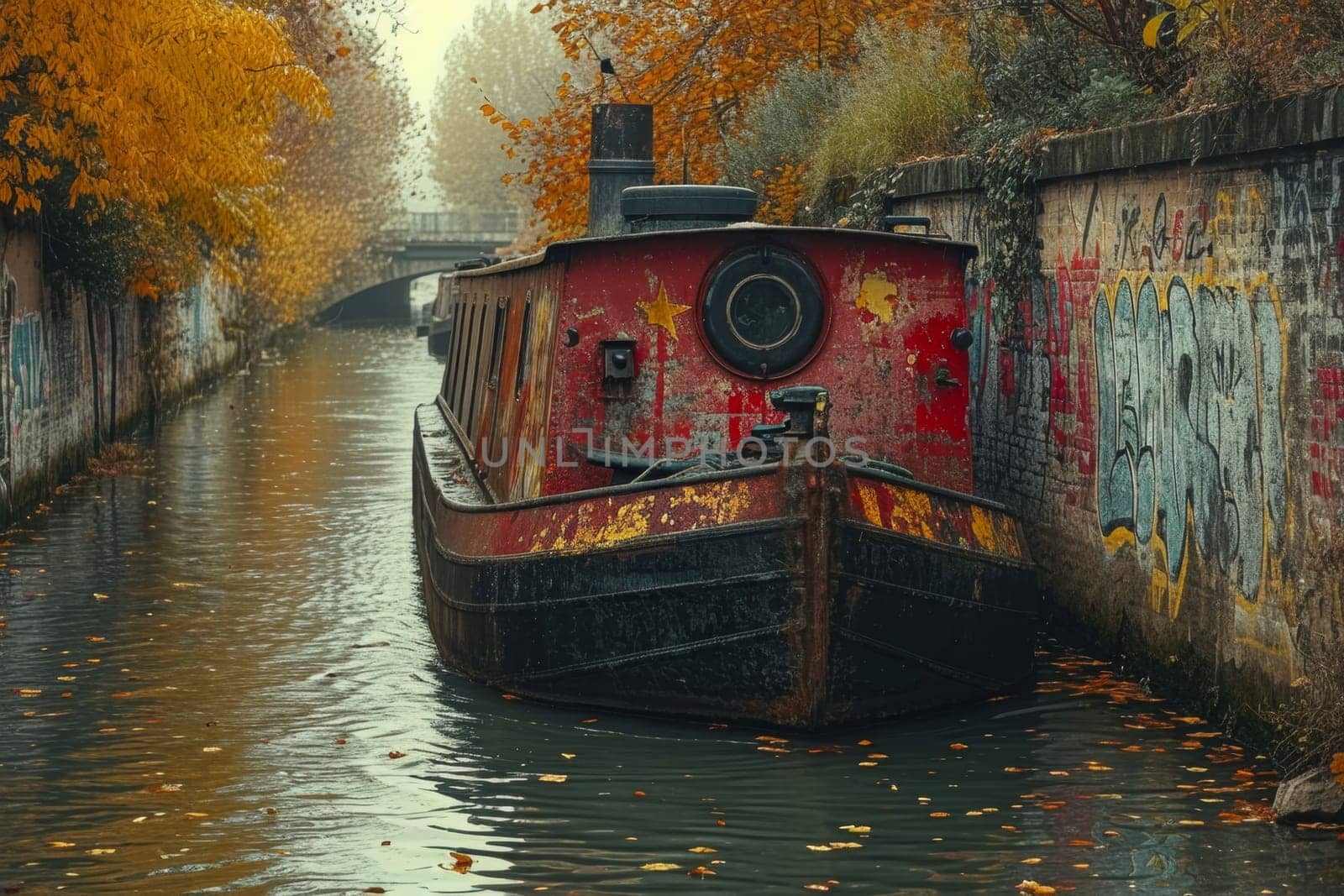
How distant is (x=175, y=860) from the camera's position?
283 inches

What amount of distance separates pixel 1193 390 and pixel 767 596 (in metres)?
2.32

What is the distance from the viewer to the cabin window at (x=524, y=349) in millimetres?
10852

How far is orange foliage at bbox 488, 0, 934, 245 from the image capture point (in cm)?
2138

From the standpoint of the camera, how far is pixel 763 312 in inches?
387

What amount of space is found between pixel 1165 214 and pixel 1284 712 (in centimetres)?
282

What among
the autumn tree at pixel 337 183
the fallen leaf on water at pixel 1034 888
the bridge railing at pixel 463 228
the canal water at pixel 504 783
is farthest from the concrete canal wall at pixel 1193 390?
the bridge railing at pixel 463 228

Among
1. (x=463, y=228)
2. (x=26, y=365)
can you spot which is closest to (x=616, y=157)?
(x=26, y=365)

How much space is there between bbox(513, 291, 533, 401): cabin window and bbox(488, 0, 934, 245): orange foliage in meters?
10.2

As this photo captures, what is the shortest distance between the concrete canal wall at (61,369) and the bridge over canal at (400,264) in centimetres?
3691

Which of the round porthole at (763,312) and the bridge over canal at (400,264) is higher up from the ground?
the bridge over canal at (400,264)

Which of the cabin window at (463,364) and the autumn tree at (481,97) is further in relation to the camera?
the autumn tree at (481,97)

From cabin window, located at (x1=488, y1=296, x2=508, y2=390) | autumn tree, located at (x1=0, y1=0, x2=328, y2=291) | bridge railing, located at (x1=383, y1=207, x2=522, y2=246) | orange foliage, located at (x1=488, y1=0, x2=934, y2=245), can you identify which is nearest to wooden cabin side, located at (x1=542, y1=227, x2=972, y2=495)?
cabin window, located at (x1=488, y1=296, x2=508, y2=390)

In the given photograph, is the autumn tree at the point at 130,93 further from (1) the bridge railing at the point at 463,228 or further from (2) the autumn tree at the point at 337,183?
(1) the bridge railing at the point at 463,228

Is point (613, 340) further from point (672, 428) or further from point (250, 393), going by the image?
point (250, 393)
